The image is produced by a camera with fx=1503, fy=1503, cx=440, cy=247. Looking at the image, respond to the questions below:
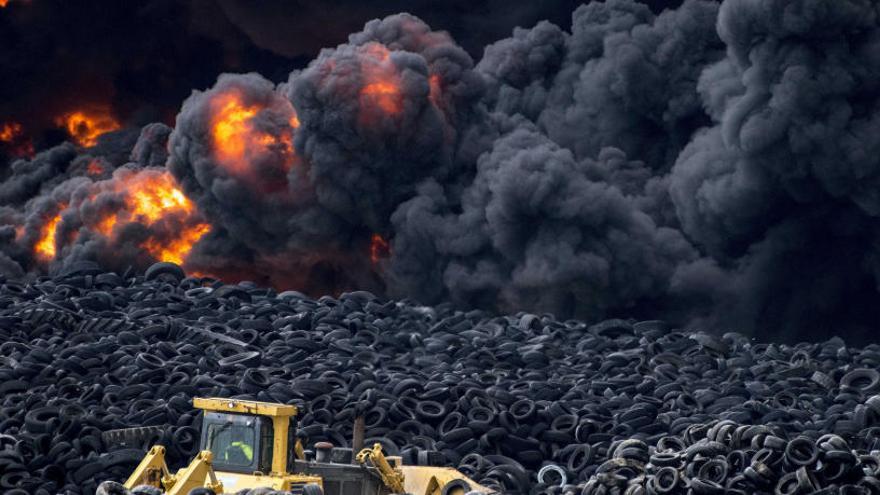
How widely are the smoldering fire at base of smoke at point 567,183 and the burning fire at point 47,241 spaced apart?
10 cm

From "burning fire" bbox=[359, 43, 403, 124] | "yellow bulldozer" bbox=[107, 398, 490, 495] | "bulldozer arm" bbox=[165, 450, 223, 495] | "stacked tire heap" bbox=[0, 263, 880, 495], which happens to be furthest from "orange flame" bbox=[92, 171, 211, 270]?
"bulldozer arm" bbox=[165, 450, 223, 495]

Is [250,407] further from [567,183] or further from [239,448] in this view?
[567,183]

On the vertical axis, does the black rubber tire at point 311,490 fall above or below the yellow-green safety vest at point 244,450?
below

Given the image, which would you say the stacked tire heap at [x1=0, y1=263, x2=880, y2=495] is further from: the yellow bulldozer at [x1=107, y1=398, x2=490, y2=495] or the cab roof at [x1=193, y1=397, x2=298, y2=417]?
the cab roof at [x1=193, y1=397, x2=298, y2=417]

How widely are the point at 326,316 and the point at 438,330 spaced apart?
3103 millimetres

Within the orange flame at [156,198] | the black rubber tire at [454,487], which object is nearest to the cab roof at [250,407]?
the black rubber tire at [454,487]

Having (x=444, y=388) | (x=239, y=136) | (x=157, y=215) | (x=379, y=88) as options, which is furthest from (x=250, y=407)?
(x=157, y=215)

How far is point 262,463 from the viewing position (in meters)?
21.7

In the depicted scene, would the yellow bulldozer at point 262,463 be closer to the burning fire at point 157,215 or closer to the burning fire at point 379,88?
the burning fire at point 379,88

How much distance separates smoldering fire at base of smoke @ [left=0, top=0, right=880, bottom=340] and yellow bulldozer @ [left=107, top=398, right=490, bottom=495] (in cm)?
2806

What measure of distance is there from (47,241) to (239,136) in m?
10.9

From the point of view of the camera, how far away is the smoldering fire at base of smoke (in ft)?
159

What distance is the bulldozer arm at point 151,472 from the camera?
22.7 meters

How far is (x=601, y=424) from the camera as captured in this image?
31359 mm
